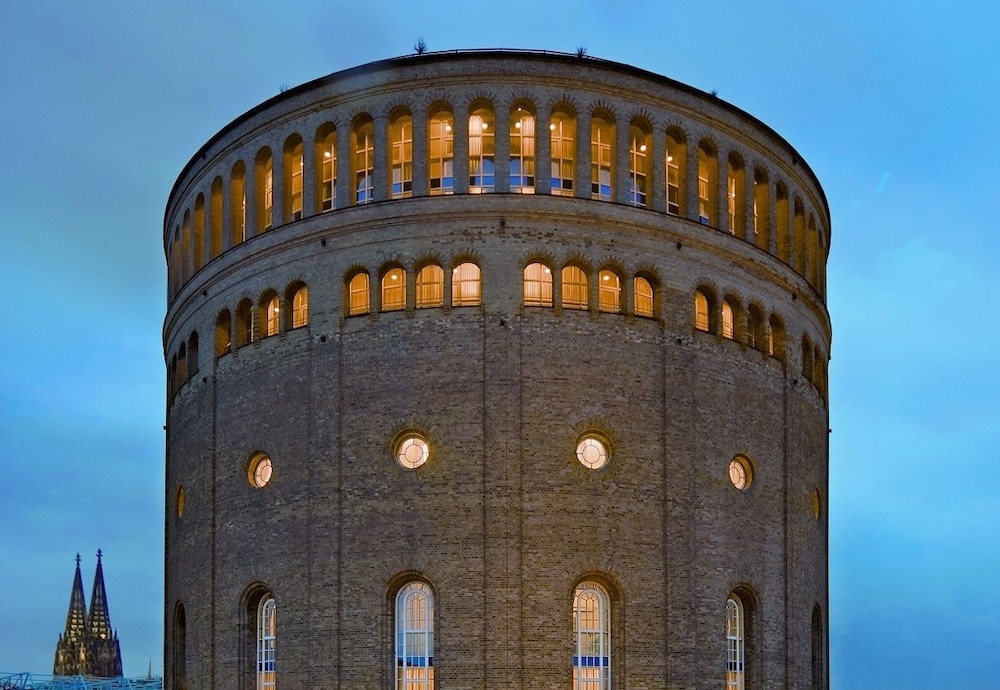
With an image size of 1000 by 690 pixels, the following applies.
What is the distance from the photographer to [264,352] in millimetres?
35938

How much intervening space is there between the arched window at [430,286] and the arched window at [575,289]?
10.5ft

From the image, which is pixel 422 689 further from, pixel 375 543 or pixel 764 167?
pixel 764 167

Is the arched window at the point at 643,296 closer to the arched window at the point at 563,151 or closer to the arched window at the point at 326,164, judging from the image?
the arched window at the point at 563,151

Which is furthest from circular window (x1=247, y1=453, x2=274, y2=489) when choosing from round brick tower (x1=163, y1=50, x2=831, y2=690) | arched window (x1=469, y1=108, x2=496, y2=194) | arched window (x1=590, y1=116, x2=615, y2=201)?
arched window (x1=590, y1=116, x2=615, y2=201)

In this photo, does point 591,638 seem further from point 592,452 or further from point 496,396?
point 496,396

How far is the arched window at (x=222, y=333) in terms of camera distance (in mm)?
37906

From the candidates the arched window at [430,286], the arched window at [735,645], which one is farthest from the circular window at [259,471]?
the arched window at [735,645]

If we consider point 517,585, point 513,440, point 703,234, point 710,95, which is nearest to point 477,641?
point 517,585

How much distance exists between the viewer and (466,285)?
111 ft

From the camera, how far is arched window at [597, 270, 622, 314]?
113 ft

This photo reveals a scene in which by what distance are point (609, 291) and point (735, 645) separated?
10.1m

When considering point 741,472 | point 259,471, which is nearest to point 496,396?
point 259,471

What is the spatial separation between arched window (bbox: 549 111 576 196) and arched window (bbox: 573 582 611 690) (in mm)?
10438

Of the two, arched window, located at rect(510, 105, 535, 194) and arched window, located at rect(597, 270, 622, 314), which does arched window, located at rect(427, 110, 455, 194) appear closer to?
arched window, located at rect(510, 105, 535, 194)
